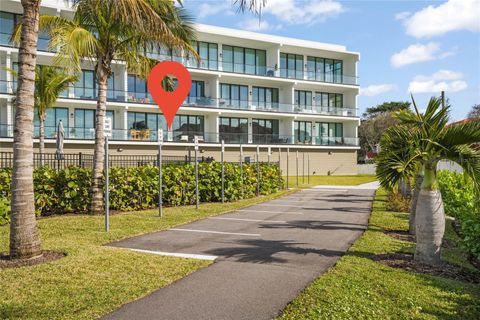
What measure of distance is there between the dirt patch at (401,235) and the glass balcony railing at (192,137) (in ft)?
67.0

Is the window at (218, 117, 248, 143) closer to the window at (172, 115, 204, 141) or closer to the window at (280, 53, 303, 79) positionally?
the window at (172, 115, 204, 141)

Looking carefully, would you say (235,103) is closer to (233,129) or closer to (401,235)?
(233,129)

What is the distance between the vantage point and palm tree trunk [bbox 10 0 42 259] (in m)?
6.30

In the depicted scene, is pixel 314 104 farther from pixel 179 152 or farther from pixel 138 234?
pixel 138 234

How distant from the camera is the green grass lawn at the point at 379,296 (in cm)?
445

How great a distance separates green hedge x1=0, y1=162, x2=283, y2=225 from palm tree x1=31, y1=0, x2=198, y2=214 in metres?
0.61

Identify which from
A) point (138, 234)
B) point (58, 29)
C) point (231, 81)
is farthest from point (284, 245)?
point (231, 81)

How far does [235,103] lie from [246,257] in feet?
107

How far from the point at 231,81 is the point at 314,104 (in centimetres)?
991

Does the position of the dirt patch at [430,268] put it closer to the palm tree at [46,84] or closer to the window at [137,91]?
the palm tree at [46,84]

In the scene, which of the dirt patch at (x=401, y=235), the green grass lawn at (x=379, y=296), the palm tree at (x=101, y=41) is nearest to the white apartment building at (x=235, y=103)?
the palm tree at (x=101, y=41)

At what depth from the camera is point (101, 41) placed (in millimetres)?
12242

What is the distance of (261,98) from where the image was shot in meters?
41.6

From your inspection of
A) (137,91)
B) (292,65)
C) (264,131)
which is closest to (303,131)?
(264,131)
